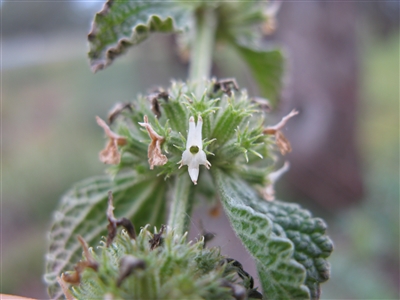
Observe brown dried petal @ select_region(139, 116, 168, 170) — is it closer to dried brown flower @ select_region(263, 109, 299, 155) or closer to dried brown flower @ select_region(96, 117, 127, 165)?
dried brown flower @ select_region(96, 117, 127, 165)

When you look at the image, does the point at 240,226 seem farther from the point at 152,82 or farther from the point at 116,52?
the point at 152,82

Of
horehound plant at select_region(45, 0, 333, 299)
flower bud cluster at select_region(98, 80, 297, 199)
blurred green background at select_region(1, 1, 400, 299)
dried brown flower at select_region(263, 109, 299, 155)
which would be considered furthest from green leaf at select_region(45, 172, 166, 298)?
blurred green background at select_region(1, 1, 400, 299)

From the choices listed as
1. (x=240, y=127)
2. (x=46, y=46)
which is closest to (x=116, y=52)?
(x=240, y=127)

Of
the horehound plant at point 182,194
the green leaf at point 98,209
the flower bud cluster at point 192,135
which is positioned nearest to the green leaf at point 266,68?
the horehound plant at point 182,194

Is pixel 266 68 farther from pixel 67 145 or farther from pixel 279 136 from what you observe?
pixel 67 145

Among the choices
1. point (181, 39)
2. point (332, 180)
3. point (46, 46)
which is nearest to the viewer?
point (181, 39)

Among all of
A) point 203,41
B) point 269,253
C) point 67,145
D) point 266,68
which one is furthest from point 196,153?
point 67,145

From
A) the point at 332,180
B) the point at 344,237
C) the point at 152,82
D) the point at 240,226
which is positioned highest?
the point at 152,82
